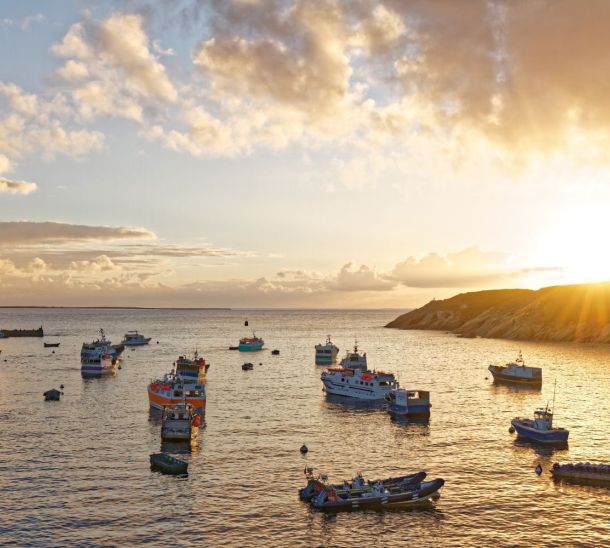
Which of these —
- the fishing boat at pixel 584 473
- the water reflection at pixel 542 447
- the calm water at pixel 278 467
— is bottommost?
the calm water at pixel 278 467

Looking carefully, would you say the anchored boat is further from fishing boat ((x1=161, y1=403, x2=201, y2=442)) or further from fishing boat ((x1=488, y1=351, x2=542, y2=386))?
fishing boat ((x1=488, y1=351, x2=542, y2=386))

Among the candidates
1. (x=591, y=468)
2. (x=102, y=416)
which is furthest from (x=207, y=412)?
(x=591, y=468)

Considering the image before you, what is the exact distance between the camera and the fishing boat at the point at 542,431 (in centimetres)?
6906

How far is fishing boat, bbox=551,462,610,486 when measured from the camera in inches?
2161

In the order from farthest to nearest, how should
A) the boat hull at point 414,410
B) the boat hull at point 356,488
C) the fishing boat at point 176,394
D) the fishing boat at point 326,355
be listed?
1. the fishing boat at point 326,355
2. the boat hull at point 414,410
3. the fishing boat at point 176,394
4. the boat hull at point 356,488

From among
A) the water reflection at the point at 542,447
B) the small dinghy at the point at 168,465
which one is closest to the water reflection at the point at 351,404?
the water reflection at the point at 542,447

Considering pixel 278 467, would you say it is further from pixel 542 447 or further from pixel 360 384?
pixel 360 384

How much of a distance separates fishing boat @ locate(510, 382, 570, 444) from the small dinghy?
1536 inches

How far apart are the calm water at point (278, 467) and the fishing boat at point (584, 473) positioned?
1192mm

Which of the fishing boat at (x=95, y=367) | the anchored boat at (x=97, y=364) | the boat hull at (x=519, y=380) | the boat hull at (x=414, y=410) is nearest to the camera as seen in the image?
the boat hull at (x=414, y=410)

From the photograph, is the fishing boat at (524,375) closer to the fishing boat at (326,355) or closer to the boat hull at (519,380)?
the boat hull at (519,380)

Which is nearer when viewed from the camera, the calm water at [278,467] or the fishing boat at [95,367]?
the calm water at [278,467]

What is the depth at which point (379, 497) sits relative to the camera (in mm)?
49500

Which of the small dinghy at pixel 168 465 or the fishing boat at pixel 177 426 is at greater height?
the fishing boat at pixel 177 426
